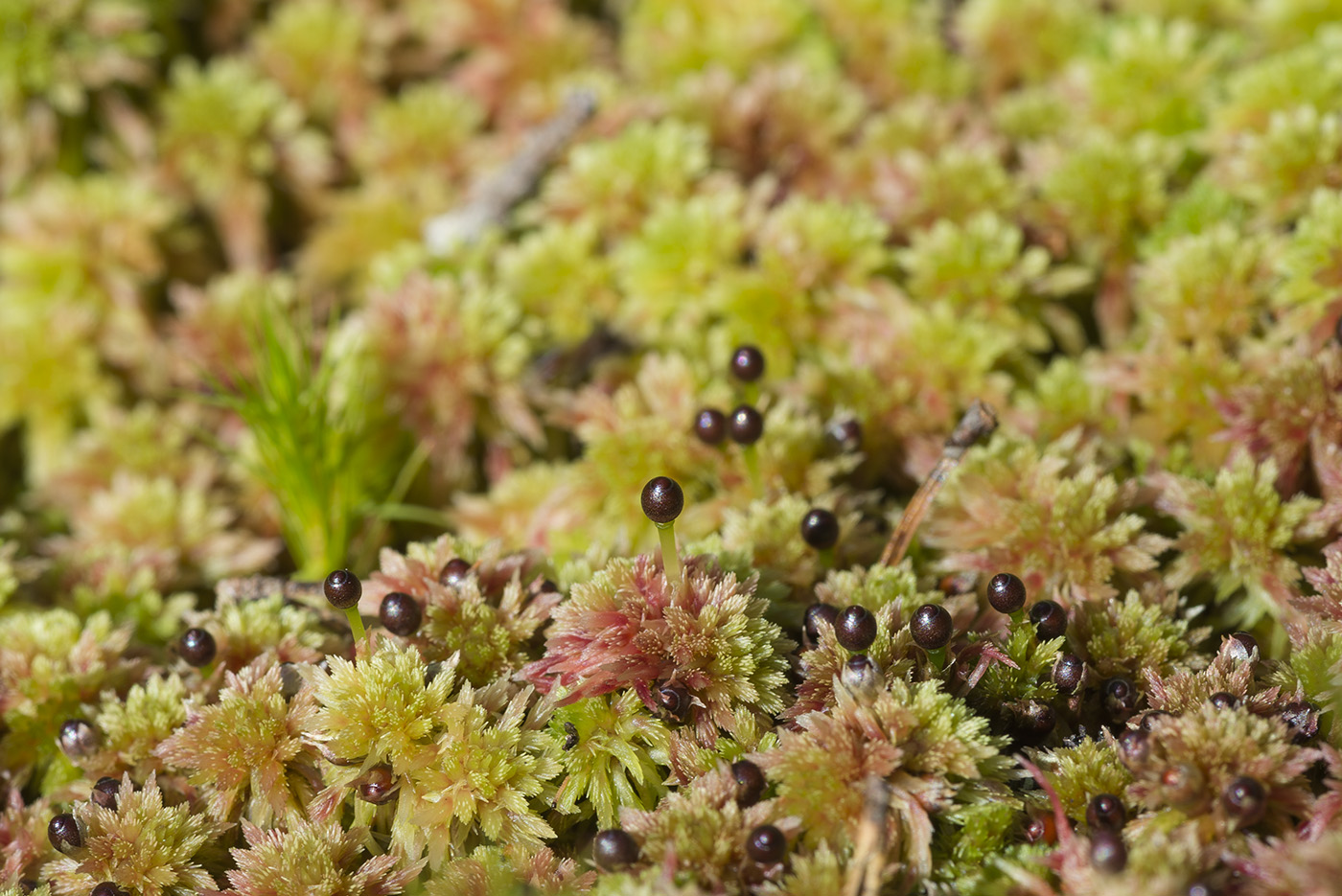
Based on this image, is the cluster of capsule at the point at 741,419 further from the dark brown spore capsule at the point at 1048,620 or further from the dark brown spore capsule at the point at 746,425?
the dark brown spore capsule at the point at 1048,620

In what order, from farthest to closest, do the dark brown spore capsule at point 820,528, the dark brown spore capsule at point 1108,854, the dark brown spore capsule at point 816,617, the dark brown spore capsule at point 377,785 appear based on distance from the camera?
the dark brown spore capsule at point 820,528 → the dark brown spore capsule at point 816,617 → the dark brown spore capsule at point 377,785 → the dark brown spore capsule at point 1108,854

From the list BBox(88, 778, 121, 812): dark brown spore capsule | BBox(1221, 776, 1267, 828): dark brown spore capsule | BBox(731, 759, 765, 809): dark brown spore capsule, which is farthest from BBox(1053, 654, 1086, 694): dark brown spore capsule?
BBox(88, 778, 121, 812): dark brown spore capsule

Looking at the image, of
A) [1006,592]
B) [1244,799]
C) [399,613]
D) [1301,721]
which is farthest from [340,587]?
[1301,721]

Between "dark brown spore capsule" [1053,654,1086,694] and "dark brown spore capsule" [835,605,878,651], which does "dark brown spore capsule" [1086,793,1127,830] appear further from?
"dark brown spore capsule" [835,605,878,651]


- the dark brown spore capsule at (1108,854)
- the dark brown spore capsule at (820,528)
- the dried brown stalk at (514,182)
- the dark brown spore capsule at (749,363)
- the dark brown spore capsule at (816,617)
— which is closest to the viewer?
the dark brown spore capsule at (1108,854)

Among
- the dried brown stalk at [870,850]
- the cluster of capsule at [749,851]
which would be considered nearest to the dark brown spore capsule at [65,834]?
the cluster of capsule at [749,851]

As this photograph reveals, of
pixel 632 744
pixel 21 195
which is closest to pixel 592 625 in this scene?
pixel 632 744

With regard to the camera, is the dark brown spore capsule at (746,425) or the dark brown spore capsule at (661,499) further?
the dark brown spore capsule at (746,425)
